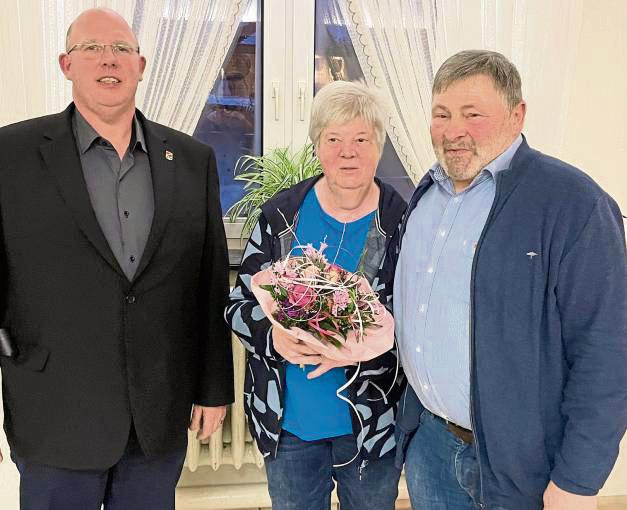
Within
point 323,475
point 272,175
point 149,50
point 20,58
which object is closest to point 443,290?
point 323,475

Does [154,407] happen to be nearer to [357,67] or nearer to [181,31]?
[181,31]

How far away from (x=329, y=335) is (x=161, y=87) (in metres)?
1.78

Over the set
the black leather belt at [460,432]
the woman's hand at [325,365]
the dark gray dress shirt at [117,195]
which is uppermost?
the dark gray dress shirt at [117,195]

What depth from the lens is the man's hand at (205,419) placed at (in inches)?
82.0

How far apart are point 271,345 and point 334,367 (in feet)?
0.60

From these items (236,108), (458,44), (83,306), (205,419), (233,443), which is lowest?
(233,443)

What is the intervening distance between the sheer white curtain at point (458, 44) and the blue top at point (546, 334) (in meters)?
1.58

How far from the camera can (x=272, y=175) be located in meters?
2.89

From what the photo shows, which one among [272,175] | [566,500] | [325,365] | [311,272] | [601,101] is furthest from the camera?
[601,101]

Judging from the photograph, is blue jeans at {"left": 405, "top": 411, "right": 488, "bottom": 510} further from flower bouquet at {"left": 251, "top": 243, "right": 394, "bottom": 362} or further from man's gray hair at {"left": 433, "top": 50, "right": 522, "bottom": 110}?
man's gray hair at {"left": 433, "top": 50, "right": 522, "bottom": 110}

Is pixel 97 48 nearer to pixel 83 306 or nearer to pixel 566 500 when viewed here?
pixel 83 306

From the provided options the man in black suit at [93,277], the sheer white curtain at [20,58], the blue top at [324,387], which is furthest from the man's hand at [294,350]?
the sheer white curtain at [20,58]

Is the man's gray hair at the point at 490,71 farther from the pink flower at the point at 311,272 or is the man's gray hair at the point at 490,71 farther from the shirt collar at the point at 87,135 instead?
the shirt collar at the point at 87,135

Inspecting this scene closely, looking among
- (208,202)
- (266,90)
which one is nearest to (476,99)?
(208,202)
